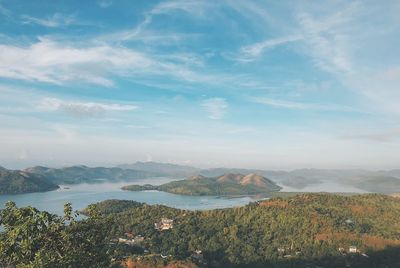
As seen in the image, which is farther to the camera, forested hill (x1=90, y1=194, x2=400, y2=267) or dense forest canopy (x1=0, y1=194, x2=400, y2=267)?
forested hill (x1=90, y1=194, x2=400, y2=267)

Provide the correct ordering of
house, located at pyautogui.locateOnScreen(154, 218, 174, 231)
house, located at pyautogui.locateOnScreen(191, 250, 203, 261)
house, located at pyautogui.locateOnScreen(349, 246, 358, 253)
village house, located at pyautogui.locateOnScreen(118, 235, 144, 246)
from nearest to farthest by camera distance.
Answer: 1. house, located at pyautogui.locateOnScreen(191, 250, 203, 261)
2. house, located at pyautogui.locateOnScreen(349, 246, 358, 253)
3. village house, located at pyautogui.locateOnScreen(118, 235, 144, 246)
4. house, located at pyautogui.locateOnScreen(154, 218, 174, 231)

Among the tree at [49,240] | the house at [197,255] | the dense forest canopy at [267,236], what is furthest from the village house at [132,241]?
the tree at [49,240]

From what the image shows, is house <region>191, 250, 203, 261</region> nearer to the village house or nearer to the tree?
the village house

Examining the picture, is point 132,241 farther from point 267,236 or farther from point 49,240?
point 49,240

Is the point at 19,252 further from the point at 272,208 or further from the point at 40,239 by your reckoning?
the point at 272,208

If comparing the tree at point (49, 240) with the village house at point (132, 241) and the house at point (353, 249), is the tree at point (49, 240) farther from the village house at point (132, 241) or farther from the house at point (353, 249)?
the house at point (353, 249)

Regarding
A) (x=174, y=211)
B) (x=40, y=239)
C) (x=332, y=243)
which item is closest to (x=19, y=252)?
(x=40, y=239)

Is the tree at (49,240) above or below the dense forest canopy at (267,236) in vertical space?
above

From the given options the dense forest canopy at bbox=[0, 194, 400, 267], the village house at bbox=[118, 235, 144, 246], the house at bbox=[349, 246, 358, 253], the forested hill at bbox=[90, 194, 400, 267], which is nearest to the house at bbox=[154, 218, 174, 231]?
the dense forest canopy at bbox=[0, 194, 400, 267]
